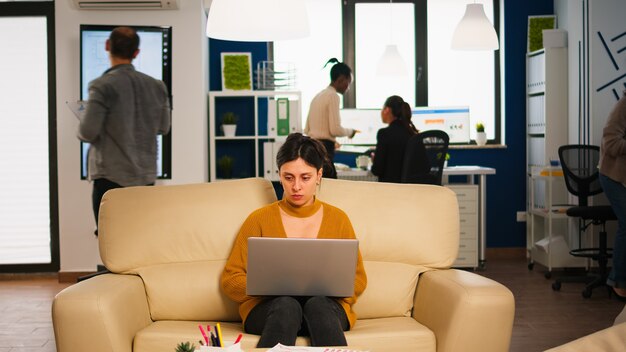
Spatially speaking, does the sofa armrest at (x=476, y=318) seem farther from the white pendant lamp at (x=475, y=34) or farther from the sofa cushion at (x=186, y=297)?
the white pendant lamp at (x=475, y=34)

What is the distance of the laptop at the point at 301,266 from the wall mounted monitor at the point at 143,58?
3.78 meters

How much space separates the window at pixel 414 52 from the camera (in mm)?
8086

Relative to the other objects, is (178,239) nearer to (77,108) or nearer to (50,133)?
(77,108)

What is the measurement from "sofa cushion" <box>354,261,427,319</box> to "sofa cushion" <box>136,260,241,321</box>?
0.51m

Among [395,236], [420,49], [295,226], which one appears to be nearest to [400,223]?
[395,236]

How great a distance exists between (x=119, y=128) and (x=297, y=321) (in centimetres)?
206

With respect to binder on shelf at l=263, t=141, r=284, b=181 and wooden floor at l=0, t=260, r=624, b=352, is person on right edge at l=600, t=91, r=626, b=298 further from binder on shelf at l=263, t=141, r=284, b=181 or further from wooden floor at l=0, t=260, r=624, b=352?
binder on shelf at l=263, t=141, r=284, b=181

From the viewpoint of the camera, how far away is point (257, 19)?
312 cm

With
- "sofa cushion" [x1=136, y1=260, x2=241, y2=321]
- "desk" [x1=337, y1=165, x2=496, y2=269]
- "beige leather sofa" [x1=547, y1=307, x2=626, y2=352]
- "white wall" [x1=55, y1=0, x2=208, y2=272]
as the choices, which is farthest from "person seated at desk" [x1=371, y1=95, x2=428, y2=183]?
"beige leather sofa" [x1=547, y1=307, x2=626, y2=352]

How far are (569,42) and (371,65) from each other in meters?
1.86

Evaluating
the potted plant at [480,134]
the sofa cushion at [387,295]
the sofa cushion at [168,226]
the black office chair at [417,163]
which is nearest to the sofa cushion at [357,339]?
the sofa cushion at [387,295]

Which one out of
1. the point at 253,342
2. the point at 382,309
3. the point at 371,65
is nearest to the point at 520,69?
the point at 371,65

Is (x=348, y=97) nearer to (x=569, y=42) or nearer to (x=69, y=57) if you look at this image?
(x=569, y=42)

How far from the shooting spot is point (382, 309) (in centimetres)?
336
